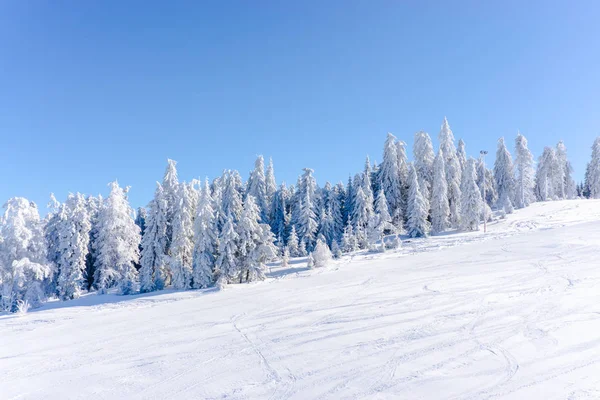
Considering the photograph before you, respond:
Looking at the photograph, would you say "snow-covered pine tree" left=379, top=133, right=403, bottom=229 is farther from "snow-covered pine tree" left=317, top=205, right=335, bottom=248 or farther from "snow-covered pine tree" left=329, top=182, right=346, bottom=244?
"snow-covered pine tree" left=317, top=205, right=335, bottom=248

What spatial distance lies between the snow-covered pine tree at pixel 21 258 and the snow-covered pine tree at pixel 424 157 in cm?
4462

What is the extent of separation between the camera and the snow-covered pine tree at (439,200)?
41.2 m

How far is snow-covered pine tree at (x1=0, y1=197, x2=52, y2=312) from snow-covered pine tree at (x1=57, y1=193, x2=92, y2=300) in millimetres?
1367

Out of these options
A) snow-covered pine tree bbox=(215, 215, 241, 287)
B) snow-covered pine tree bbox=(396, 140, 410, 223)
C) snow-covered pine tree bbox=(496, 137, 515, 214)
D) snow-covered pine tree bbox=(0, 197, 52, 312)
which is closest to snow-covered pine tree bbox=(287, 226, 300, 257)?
snow-covered pine tree bbox=(215, 215, 241, 287)

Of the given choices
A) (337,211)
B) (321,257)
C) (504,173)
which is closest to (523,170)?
(504,173)

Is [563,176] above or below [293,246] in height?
above

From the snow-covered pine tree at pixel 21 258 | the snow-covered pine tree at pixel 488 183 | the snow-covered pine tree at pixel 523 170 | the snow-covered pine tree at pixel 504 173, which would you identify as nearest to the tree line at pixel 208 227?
the snow-covered pine tree at pixel 21 258

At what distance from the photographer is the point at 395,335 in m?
10.8

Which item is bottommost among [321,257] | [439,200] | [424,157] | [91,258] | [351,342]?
[351,342]

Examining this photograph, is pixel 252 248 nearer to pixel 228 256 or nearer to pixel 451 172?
pixel 228 256

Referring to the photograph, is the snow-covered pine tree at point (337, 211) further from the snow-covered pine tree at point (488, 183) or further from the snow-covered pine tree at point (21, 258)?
the snow-covered pine tree at point (21, 258)

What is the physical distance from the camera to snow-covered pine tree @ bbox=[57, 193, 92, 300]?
3022 cm

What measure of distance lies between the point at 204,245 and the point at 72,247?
14.1 m

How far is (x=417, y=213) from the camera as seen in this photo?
3944cm
